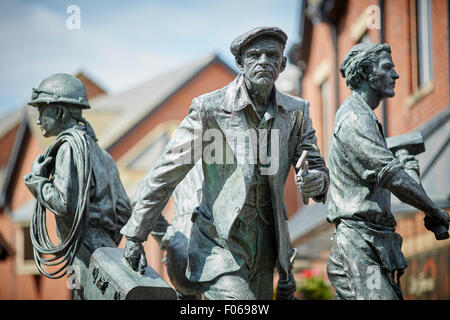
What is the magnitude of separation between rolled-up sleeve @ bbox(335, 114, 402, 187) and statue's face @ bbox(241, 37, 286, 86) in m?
0.72

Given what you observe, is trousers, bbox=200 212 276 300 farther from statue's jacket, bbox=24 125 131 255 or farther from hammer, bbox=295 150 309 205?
statue's jacket, bbox=24 125 131 255

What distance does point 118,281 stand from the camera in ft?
23.4

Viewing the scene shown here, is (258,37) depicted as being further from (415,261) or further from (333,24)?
(333,24)

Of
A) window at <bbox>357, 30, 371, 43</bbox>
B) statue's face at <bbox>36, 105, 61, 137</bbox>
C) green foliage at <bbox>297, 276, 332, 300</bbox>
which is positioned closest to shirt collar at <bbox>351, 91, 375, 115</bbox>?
statue's face at <bbox>36, 105, 61, 137</bbox>

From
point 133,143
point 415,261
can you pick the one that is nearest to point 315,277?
point 415,261

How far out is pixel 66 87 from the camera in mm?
8602

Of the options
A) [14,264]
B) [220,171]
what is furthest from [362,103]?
[14,264]

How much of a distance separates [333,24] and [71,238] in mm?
17178

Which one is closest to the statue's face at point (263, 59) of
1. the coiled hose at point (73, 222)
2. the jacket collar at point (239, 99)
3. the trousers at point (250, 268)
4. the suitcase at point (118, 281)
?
the jacket collar at point (239, 99)

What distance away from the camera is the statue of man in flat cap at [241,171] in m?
7.06

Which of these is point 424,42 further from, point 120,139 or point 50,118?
point 120,139

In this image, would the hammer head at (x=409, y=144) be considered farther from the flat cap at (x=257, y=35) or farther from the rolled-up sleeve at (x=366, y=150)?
the flat cap at (x=257, y=35)

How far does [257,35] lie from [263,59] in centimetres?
19

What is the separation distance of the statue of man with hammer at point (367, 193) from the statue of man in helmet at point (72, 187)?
2.19 metres
